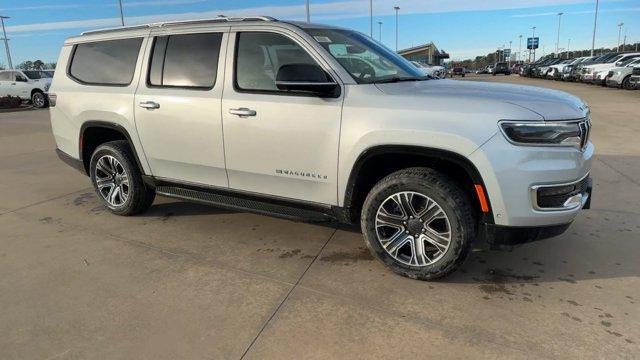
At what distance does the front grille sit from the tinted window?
2008 millimetres

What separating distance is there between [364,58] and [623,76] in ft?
70.9

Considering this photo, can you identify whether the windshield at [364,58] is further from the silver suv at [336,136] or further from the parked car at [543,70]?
the parked car at [543,70]

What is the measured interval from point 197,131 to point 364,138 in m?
1.61

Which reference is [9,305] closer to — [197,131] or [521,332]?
[197,131]

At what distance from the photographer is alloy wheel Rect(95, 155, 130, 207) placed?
515cm

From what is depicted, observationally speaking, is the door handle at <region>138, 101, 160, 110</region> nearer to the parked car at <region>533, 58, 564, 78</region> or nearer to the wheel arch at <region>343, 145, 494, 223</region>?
the wheel arch at <region>343, 145, 494, 223</region>

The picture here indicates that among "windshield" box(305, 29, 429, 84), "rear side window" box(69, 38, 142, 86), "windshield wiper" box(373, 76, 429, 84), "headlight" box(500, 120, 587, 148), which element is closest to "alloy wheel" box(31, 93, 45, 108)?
"rear side window" box(69, 38, 142, 86)

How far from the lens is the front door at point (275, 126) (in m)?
3.69

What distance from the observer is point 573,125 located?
3.17 meters

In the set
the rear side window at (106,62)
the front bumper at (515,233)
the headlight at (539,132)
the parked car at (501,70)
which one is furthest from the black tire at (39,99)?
the parked car at (501,70)

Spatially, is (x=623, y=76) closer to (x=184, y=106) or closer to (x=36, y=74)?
(x=184, y=106)

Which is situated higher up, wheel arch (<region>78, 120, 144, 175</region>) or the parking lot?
wheel arch (<region>78, 120, 144, 175</region>)

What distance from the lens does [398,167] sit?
3.80m

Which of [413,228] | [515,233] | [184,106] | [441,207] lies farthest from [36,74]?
[515,233]
